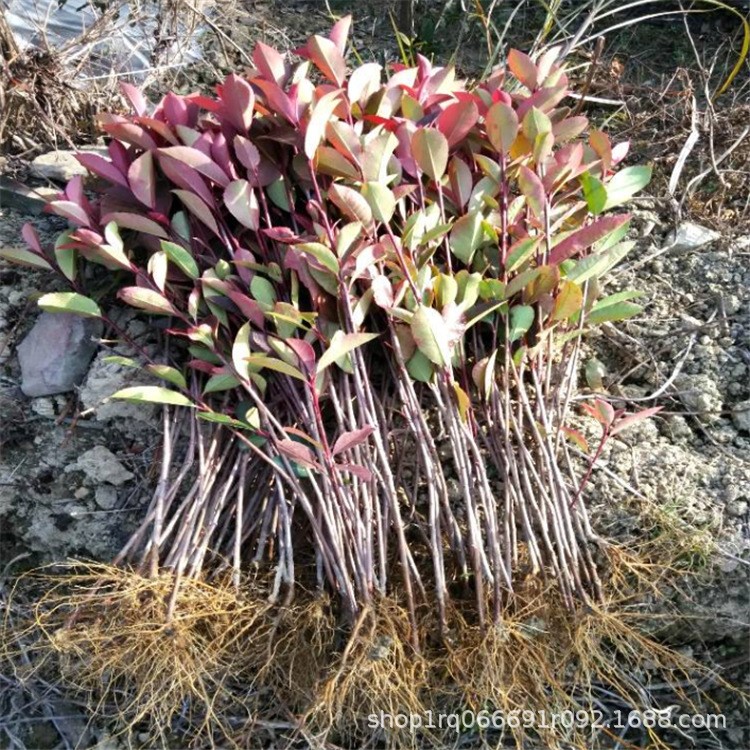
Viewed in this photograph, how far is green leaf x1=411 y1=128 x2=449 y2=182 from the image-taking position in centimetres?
142

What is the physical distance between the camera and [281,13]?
2.77 meters

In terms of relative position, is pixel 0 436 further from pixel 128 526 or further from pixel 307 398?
pixel 307 398

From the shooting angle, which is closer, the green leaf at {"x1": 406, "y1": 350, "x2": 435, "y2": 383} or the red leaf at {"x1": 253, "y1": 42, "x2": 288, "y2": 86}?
the green leaf at {"x1": 406, "y1": 350, "x2": 435, "y2": 383}

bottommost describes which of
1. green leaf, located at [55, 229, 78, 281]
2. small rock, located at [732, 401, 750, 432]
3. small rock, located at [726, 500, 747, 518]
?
small rock, located at [726, 500, 747, 518]

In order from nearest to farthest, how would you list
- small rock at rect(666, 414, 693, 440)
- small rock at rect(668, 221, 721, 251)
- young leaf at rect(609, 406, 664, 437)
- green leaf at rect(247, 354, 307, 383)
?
1. green leaf at rect(247, 354, 307, 383)
2. young leaf at rect(609, 406, 664, 437)
3. small rock at rect(666, 414, 693, 440)
4. small rock at rect(668, 221, 721, 251)

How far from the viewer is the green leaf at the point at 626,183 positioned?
1.61m

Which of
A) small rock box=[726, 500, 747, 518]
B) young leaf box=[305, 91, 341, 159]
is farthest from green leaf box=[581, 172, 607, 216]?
small rock box=[726, 500, 747, 518]

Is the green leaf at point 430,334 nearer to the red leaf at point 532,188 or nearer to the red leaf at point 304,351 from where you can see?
the red leaf at point 304,351

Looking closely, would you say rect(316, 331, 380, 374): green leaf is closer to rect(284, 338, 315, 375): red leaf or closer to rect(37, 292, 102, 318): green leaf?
rect(284, 338, 315, 375): red leaf

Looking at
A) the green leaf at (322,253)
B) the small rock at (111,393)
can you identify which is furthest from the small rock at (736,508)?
the small rock at (111,393)

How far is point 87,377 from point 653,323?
1.16 metres

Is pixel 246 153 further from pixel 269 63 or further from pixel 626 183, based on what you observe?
pixel 626 183

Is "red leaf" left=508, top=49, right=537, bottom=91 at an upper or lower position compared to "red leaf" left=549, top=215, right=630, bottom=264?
upper

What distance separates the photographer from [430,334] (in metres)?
1.34
